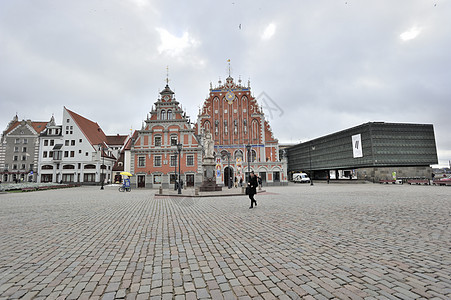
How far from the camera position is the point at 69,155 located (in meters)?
52.2

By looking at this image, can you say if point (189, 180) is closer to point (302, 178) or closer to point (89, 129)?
point (302, 178)

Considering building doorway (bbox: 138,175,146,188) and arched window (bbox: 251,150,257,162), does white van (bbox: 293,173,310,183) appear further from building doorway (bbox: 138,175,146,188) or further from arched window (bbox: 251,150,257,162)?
building doorway (bbox: 138,175,146,188)

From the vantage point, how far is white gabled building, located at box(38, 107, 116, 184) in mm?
51781

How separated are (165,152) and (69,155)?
27.8m

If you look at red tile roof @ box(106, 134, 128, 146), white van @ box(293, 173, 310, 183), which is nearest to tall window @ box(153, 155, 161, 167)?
red tile roof @ box(106, 134, 128, 146)

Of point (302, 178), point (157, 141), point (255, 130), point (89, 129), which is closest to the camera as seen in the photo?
point (157, 141)

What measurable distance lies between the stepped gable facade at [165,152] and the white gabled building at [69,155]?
61.7 feet

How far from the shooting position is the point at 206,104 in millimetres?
52688

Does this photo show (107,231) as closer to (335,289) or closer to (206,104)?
(335,289)

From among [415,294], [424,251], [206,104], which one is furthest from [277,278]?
[206,104]

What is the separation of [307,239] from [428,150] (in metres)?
60.2

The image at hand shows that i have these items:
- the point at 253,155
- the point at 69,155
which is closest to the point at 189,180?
the point at 253,155

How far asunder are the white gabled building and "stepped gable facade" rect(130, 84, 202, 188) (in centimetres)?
1879

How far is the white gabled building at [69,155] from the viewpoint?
51781 millimetres
